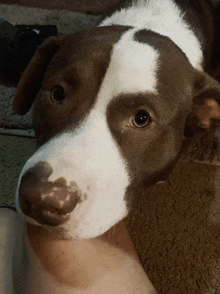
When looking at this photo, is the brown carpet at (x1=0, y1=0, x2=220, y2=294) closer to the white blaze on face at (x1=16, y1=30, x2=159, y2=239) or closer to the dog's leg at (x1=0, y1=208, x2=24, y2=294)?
the white blaze on face at (x1=16, y1=30, x2=159, y2=239)

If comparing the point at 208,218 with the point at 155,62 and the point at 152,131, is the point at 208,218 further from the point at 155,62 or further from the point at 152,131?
the point at 155,62

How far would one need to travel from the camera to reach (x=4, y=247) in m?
1.14

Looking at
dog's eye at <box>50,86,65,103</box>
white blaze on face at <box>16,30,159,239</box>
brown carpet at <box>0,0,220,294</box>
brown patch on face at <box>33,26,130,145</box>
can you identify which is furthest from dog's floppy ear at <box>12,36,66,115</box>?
brown carpet at <box>0,0,220,294</box>

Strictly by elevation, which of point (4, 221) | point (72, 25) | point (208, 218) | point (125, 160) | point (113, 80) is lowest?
point (208, 218)

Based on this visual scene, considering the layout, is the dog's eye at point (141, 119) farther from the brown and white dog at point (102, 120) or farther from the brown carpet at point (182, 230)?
the brown carpet at point (182, 230)

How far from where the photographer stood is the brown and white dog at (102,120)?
35.5 inches

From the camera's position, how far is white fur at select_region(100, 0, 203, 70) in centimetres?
158

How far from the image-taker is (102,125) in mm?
1049

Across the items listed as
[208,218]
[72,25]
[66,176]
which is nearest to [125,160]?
[66,176]

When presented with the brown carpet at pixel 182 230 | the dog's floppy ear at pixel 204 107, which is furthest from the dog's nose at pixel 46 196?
the dog's floppy ear at pixel 204 107

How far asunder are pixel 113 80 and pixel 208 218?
1.15 meters

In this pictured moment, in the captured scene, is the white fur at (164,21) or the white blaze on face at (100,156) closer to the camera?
the white blaze on face at (100,156)

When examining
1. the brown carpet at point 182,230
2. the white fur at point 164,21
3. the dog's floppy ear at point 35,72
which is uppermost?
the white fur at point 164,21

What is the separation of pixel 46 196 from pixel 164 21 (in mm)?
1289
